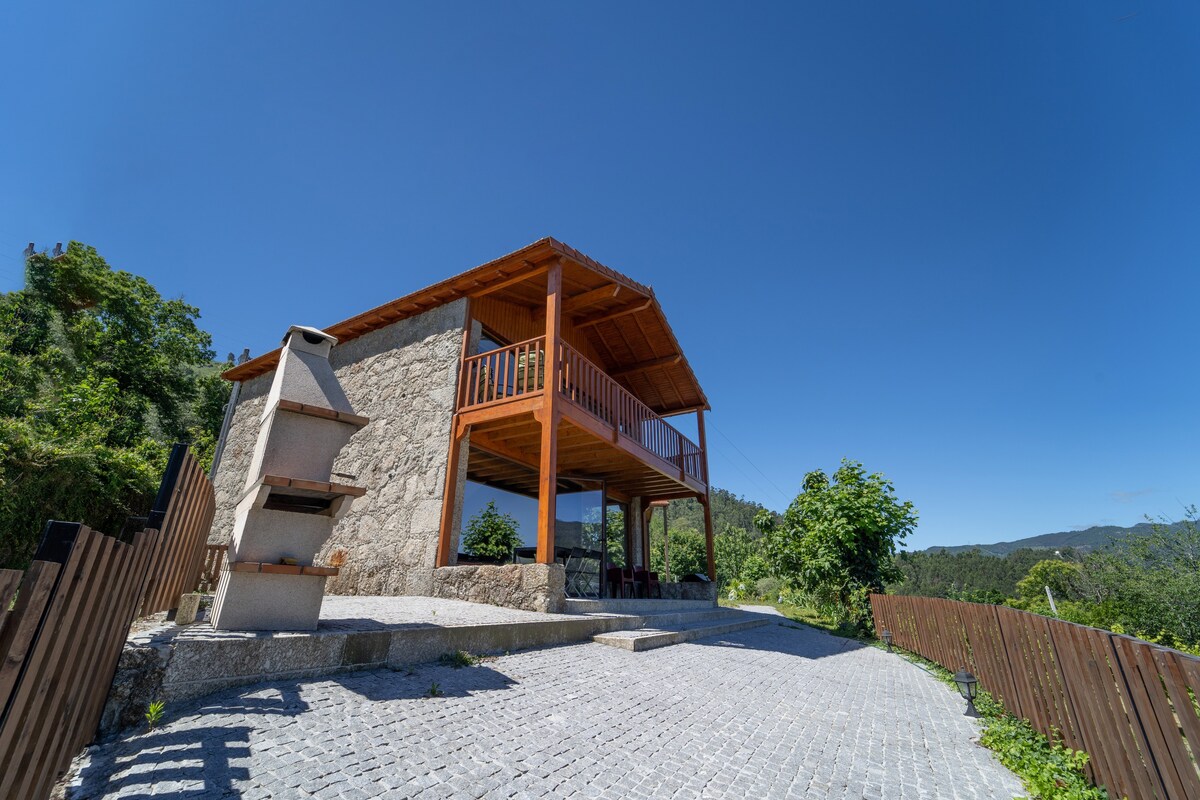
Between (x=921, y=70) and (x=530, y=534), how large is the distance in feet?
41.7

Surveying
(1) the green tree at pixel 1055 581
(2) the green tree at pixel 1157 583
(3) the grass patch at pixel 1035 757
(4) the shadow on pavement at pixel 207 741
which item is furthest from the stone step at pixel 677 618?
(1) the green tree at pixel 1055 581

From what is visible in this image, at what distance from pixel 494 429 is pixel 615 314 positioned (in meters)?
3.80

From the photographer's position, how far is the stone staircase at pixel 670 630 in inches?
213

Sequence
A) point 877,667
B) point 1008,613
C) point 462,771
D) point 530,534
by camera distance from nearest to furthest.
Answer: point 462,771 → point 1008,613 → point 877,667 → point 530,534

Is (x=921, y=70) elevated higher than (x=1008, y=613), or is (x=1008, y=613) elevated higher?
(x=921, y=70)

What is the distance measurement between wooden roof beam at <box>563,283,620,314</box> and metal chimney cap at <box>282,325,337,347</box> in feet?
19.1

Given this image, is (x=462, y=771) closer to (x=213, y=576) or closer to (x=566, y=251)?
(x=213, y=576)

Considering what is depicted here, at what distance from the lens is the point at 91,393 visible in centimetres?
1159

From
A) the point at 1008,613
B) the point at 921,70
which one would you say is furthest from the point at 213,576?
the point at 921,70

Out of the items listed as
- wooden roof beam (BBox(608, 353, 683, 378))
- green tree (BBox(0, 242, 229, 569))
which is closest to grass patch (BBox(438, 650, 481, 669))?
green tree (BBox(0, 242, 229, 569))

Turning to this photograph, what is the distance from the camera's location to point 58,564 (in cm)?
146

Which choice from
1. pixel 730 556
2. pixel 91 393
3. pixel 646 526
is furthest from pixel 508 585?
pixel 730 556

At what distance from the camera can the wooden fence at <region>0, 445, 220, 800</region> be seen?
1.28 meters

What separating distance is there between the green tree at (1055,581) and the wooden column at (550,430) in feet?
135
